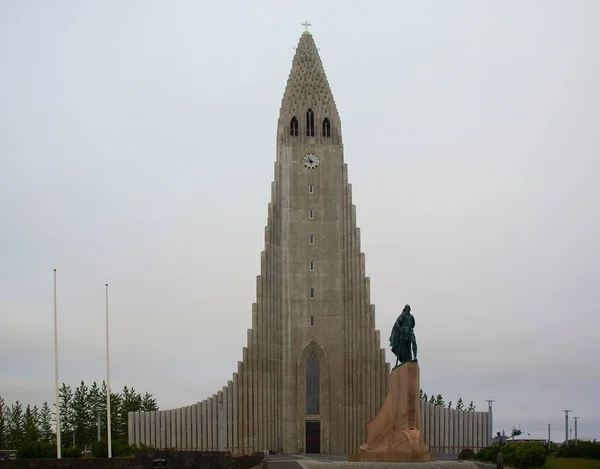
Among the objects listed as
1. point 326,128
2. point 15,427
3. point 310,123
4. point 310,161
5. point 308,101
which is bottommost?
point 15,427

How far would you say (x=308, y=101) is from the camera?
253ft

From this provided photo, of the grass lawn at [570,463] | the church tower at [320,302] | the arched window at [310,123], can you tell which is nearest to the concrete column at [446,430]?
the church tower at [320,302]

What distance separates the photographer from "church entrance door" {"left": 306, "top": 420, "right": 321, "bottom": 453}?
72.6 meters

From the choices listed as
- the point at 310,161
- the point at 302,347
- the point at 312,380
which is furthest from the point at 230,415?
the point at 310,161

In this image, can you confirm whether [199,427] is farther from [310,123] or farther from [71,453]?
[71,453]

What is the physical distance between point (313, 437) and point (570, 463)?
29.8m

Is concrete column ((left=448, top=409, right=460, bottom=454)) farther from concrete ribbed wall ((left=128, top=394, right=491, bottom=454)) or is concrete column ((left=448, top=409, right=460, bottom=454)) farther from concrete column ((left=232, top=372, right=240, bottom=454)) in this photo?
concrete column ((left=232, top=372, right=240, bottom=454))

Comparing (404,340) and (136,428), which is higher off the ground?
(404,340)

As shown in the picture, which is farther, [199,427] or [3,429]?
[3,429]

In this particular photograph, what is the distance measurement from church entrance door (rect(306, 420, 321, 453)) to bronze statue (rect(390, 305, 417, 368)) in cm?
2824

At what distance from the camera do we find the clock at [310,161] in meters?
75.7

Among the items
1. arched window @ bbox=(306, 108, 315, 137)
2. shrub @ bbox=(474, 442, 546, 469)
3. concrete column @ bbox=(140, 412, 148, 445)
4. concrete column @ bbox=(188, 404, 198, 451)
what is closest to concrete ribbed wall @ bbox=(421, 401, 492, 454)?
concrete column @ bbox=(188, 404, 198, 451)

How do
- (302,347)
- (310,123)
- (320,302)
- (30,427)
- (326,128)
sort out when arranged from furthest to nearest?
(30,427), (310,123), (326,128), (320,302), (302,347)

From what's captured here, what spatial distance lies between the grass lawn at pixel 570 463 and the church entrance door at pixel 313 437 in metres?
27.3
